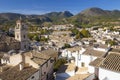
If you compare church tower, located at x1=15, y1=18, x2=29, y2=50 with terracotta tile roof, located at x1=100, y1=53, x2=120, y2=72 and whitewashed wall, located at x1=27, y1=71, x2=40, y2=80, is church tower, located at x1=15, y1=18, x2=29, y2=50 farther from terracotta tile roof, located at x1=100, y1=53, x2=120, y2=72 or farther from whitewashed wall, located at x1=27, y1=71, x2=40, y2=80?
terracotta tile roof, located at x1=100, y1=53, x2=120, y2=72

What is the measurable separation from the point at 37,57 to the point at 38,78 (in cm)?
536

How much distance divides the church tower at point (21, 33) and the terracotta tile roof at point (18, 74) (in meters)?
A: 30.4

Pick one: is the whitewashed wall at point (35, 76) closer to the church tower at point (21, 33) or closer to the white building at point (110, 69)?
the white building at point (110, 69)

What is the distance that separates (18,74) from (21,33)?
109 ft

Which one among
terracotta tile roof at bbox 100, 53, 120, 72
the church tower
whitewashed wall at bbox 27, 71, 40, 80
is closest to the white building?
terracotta tile roof at bbox 100, 53, 120, 72

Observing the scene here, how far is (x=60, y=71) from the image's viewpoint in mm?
38031

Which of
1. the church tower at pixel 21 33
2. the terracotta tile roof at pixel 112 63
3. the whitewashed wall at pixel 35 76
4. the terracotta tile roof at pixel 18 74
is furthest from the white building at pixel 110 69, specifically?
the church tower at pixel 21 33

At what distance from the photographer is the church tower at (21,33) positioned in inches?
2400

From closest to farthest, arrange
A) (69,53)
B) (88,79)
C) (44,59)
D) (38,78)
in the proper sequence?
(88,79) → (38,78) → (44,59) → (69,53)

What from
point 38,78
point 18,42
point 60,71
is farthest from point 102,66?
point 18,42

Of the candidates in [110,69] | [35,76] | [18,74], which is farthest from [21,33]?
[110,69]

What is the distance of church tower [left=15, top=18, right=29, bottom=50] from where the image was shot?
60969 mm

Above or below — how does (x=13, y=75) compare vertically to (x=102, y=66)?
below

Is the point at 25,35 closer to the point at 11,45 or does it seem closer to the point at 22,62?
the point at 11,45
